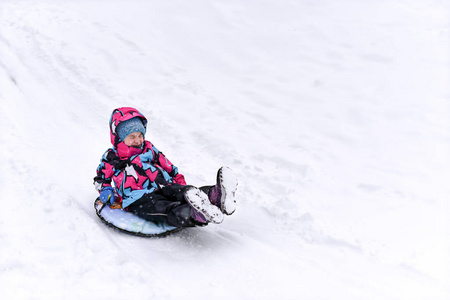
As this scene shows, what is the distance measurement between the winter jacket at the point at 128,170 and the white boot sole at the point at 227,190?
28.2 inches

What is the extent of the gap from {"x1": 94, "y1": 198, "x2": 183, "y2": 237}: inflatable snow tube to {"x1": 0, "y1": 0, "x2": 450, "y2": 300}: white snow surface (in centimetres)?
8

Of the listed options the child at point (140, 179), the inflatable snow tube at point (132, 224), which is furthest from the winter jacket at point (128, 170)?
the inflatable snow tube at point (132, 224)

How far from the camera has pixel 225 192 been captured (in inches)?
121

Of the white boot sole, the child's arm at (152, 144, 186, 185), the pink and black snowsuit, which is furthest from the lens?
the child's arm at (152, 144, 186, 185)

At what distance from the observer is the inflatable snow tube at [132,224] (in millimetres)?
3291

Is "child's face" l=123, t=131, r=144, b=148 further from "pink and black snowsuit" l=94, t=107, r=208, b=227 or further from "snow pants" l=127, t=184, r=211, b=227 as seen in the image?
"snow pants" l=127, t=184, r=211, b=227

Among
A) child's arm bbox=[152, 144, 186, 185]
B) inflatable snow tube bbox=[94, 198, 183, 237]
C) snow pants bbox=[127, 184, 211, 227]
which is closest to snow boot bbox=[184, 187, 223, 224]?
snow pants bbox=[127, 184, 211, 227]

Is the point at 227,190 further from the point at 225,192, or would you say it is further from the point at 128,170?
the point at 128,170

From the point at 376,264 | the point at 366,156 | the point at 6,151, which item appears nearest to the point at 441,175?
the point at 366,156

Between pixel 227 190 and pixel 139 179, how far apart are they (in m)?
0.86

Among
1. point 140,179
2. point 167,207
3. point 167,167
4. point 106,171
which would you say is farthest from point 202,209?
point 106,171

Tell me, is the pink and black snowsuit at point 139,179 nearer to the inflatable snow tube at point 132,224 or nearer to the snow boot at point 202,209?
the inflatable snow tube at point 132,224

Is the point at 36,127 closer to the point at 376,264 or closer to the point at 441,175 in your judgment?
the point at 376,264

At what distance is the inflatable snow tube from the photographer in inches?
130
